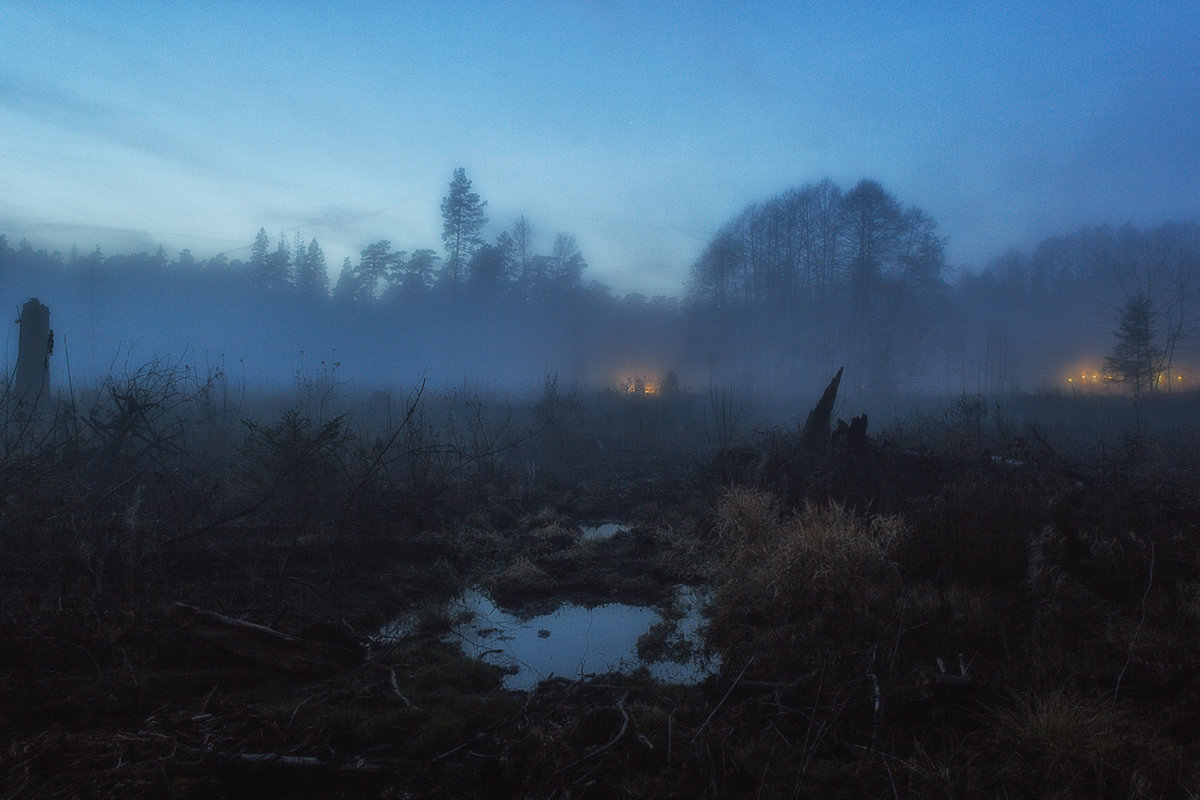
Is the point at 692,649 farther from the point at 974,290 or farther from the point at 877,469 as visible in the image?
the point at 974,290

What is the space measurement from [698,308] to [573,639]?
137ft

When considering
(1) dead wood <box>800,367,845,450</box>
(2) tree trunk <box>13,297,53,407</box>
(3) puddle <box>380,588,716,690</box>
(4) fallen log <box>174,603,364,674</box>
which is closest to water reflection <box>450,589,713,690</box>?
(3) puddle <box>380,588,716,690</box>

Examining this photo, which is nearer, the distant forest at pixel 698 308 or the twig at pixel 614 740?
the twig at pixel 614 740

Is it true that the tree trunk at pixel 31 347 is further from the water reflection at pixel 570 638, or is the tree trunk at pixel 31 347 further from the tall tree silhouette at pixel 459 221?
the tall tree silhouette at pixel 459 221

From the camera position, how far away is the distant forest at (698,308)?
3775cm

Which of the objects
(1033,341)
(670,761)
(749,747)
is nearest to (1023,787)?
(749,747)

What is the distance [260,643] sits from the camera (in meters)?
4.79

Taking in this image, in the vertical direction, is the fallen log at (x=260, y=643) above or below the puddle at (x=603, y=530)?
above

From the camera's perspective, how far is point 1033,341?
48.3 meters

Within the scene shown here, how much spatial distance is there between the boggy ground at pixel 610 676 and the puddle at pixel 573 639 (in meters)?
0.31

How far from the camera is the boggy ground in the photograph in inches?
129

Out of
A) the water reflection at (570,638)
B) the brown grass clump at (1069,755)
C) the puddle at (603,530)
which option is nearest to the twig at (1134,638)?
the brown grass clump at (1069,755)

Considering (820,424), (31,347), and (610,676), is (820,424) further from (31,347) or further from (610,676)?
(31,347)

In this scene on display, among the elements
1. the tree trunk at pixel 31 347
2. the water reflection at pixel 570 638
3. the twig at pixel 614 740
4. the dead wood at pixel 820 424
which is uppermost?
the tree trunk at pixel 31 347
